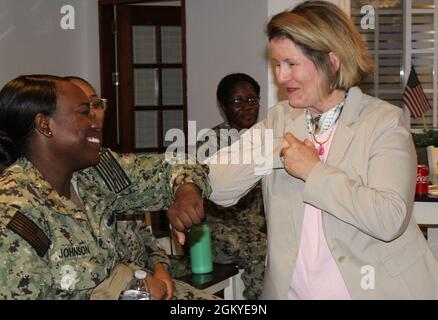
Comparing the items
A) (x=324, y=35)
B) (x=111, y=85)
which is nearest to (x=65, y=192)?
(x=324, y=35)

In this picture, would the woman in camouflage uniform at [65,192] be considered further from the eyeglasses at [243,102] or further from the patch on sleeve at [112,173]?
the eyeglasses at [243,102]

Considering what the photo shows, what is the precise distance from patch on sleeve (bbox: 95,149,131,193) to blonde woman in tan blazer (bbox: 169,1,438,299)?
273 millimetres

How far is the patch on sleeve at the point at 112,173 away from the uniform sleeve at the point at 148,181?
1 centimetres

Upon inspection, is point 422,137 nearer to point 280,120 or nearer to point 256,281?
point 256,281

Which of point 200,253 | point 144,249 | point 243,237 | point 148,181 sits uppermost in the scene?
point 148,181

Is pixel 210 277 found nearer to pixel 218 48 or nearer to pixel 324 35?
pixel 324 35

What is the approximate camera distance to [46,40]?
6.00 metres

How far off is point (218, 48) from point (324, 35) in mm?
4319

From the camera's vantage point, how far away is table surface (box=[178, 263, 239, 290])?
3135 millimetres

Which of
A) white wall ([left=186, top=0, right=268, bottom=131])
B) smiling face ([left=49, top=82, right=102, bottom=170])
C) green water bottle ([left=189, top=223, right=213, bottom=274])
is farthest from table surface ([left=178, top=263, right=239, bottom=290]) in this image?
white wall ([left=186, top=0, right=268, bottom=131])

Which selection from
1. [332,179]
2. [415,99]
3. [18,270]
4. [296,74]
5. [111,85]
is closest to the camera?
[18,270]

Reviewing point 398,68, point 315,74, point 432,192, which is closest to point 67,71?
point 398,68

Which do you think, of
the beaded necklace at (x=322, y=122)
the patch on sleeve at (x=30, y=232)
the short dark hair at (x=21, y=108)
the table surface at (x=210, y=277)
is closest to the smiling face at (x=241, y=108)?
the table surface at (x=210, y=277)

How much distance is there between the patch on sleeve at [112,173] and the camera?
1.99m
